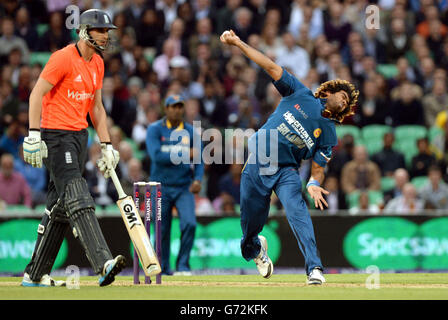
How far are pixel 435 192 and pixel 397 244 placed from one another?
165 cm

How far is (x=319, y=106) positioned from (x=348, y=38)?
31.2ft

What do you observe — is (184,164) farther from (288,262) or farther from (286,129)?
(286,129)

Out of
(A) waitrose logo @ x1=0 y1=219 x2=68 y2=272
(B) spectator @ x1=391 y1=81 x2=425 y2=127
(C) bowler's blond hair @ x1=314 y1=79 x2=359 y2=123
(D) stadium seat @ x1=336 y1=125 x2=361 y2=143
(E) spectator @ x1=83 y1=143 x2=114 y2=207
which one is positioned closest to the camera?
(C) bowler's blond hair @ x1=314 y1=79 x2=359 y2=123

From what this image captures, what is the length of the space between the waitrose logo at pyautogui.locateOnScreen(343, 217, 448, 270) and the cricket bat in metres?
6.23

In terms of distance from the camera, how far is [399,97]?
53.8ft

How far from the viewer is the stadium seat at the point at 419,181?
49.2 ft

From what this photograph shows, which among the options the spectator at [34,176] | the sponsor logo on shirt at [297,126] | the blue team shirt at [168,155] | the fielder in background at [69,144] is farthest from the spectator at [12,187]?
the sponsor logo on shirt at [297,126]

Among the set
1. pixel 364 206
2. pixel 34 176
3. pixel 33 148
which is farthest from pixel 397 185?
pixel 33 148

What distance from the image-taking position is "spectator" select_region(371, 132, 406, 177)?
1528cm

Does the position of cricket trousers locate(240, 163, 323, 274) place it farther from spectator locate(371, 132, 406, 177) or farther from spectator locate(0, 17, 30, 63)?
spectator locate(0, 17, 30, 63)

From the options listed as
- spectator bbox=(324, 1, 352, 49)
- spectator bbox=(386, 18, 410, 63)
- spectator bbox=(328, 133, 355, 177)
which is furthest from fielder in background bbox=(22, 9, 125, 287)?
spectator bbox=(386, 18, 410, 63)

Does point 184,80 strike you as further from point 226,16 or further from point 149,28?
point 226,16
